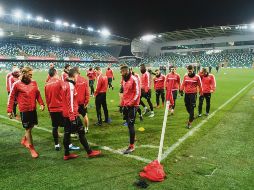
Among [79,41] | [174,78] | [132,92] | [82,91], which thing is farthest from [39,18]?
[132,92]

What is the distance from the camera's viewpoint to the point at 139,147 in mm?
7348

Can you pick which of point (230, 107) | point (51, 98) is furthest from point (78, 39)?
point (51, 98)

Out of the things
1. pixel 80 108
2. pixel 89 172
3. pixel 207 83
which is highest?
pixel 207 83

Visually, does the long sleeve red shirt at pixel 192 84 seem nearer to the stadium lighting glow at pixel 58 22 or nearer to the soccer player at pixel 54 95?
the soccer player at pixel 54 95

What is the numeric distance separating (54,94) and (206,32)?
76874 mm

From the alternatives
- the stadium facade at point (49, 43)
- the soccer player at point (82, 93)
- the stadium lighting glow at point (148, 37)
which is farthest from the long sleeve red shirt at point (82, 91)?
the stadium lighting glow at point (148, 37)

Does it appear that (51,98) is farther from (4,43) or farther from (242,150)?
(4,43)

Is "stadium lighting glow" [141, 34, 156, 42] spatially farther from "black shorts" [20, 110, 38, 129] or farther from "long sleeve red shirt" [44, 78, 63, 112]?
"black shorts" [20, 110, 38, 129]

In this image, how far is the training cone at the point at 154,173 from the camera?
527 cm

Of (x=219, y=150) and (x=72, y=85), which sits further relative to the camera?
(x=219, y=150)

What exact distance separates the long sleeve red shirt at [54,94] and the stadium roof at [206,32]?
71.1 meters

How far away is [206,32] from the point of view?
77.5m

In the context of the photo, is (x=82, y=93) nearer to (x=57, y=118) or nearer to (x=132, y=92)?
(x=57, y=118)

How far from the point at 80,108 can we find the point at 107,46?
86.5 metres
